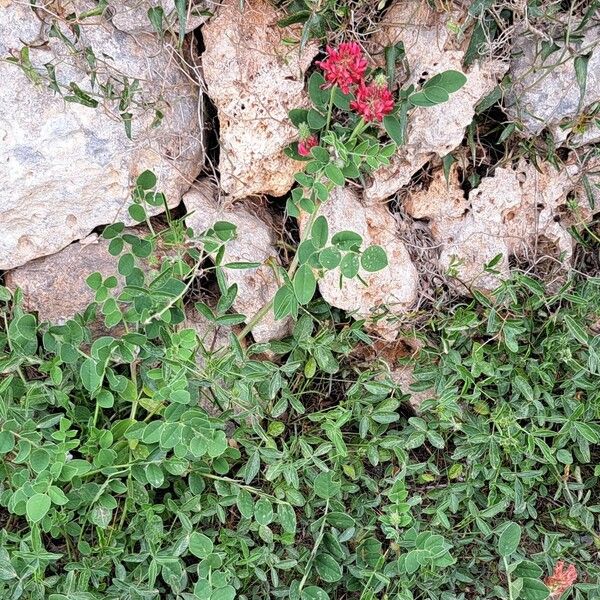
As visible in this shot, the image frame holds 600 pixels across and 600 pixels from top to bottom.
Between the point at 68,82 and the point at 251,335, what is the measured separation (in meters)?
1.02

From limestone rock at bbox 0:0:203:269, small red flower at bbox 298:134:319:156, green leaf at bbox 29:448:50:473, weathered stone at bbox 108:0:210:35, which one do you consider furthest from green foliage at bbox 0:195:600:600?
weathered stone at bbox 108:0:210:35

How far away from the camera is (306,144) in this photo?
7.50ft

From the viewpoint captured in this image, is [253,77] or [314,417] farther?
[314,417]

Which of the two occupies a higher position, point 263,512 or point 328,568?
point 263,512

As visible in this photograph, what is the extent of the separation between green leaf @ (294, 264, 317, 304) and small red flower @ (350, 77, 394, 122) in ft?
1.59

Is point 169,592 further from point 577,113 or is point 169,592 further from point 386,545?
point 577,113

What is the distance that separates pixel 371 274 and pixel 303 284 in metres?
0.41

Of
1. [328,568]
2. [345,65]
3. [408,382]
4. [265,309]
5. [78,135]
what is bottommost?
[328,568]

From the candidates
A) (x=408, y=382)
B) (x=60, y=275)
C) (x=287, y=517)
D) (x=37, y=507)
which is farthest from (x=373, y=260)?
(x=37, y=507)

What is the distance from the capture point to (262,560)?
2.33 m

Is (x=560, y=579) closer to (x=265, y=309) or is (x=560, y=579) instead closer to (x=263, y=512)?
(x=263, y=512)

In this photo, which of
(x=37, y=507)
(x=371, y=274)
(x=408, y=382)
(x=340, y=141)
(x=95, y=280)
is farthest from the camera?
(x=408, y=382)

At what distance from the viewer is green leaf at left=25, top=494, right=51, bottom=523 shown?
208 centimetres

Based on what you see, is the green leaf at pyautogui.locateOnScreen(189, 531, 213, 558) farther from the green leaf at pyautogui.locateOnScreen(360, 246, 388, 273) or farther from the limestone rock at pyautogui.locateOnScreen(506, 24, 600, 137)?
the limestone rock at pyautogui.locateOnScreen(506, 24, 600, 137)
